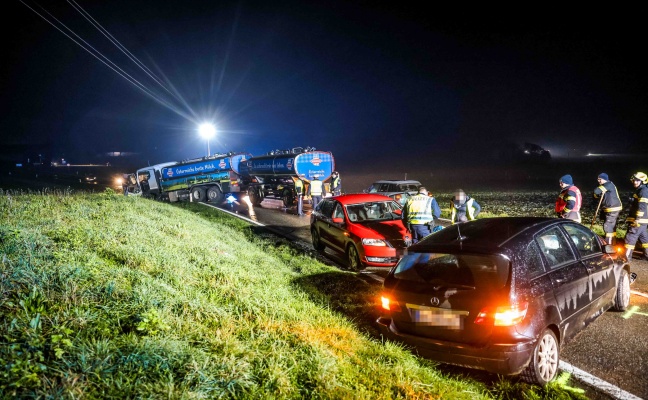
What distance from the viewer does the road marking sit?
3191 millimetres

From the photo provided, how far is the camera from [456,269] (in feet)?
12.1

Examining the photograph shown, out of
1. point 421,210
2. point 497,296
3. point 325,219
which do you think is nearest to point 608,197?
point 421,210

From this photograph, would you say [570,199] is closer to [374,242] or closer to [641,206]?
[641,206]

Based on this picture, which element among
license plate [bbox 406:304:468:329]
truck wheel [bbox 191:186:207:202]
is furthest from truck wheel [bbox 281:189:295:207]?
license plate [bbox 406:304:468:329]

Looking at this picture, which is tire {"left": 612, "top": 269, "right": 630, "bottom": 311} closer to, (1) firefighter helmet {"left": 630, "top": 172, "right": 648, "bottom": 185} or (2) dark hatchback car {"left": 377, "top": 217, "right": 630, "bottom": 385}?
(2) dark hatchback car {"left": 377, "top": 217, "right": 630, "bottom": 385}

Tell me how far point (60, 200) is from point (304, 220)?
24.3 ft

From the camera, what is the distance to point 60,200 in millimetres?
9773

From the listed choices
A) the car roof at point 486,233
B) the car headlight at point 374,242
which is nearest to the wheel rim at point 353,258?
the car headlight at point 374,242

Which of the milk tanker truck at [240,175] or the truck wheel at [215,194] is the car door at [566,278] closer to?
the milk tanker truck at [240,175]

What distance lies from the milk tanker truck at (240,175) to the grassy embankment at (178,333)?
42.9ft

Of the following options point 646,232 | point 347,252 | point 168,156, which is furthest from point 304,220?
point 168,156

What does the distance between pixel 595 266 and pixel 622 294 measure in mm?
1078

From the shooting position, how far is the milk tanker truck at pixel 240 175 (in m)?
18.9

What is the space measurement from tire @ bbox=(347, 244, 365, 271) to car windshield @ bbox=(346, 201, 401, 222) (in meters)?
0.79
